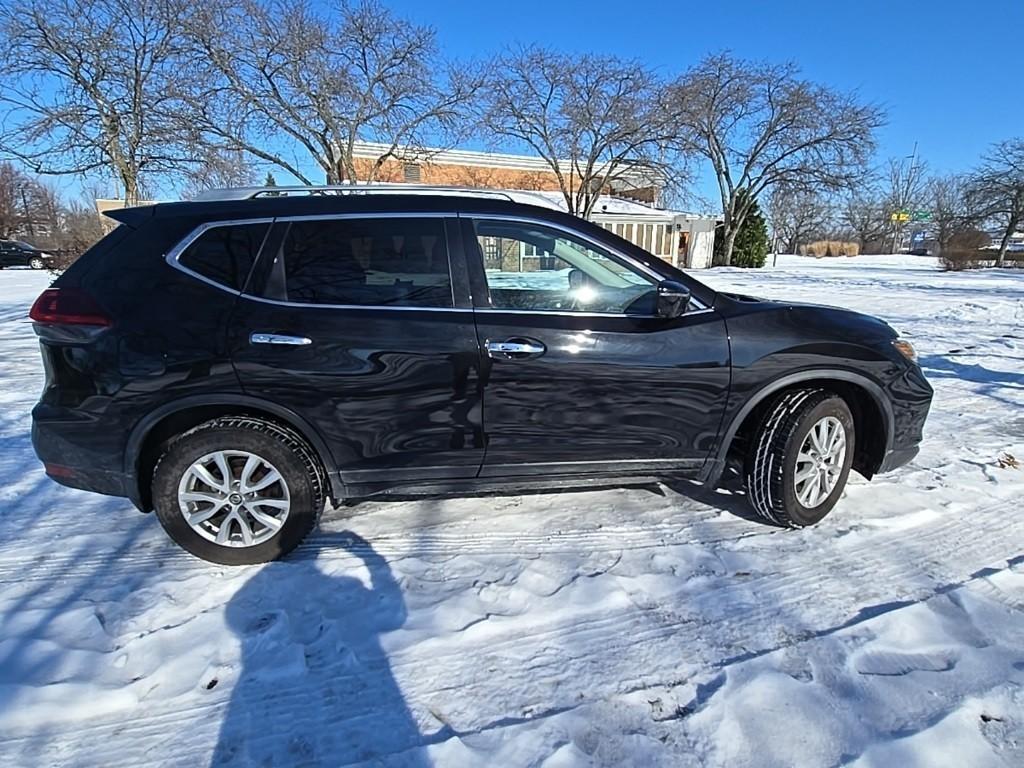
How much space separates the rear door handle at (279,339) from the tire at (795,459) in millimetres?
2506

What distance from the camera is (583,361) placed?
2727mm

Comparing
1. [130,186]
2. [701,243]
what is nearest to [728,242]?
[701,243]

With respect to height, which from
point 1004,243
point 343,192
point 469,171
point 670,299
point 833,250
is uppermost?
point 469,171

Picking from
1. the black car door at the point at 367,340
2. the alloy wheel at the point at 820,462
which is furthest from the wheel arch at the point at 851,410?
the black car door at the point at 367,340

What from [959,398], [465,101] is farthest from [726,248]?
[959,398]

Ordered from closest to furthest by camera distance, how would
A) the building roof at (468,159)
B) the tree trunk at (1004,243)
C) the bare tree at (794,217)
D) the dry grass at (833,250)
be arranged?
the building roof at (468,159)
the tree trunk at (1004,243)
the bare tree at (794,217)
the dry grass at (833,250)

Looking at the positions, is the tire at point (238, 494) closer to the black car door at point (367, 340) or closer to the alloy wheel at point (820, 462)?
the black car door at point (367, 340)

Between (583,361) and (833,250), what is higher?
(833,250)

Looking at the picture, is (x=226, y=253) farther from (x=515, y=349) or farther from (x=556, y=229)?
(x=556, y=229)

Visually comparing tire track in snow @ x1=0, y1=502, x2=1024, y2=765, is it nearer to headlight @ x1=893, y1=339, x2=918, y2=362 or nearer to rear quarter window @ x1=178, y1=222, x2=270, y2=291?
headlight @ x1=893, y1=339, x2=918, y2=362

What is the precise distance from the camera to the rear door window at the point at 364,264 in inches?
103

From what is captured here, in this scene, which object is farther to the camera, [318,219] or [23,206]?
[23,206]

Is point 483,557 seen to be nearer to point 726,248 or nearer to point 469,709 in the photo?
point 469,709

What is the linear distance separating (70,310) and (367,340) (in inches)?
54.2
